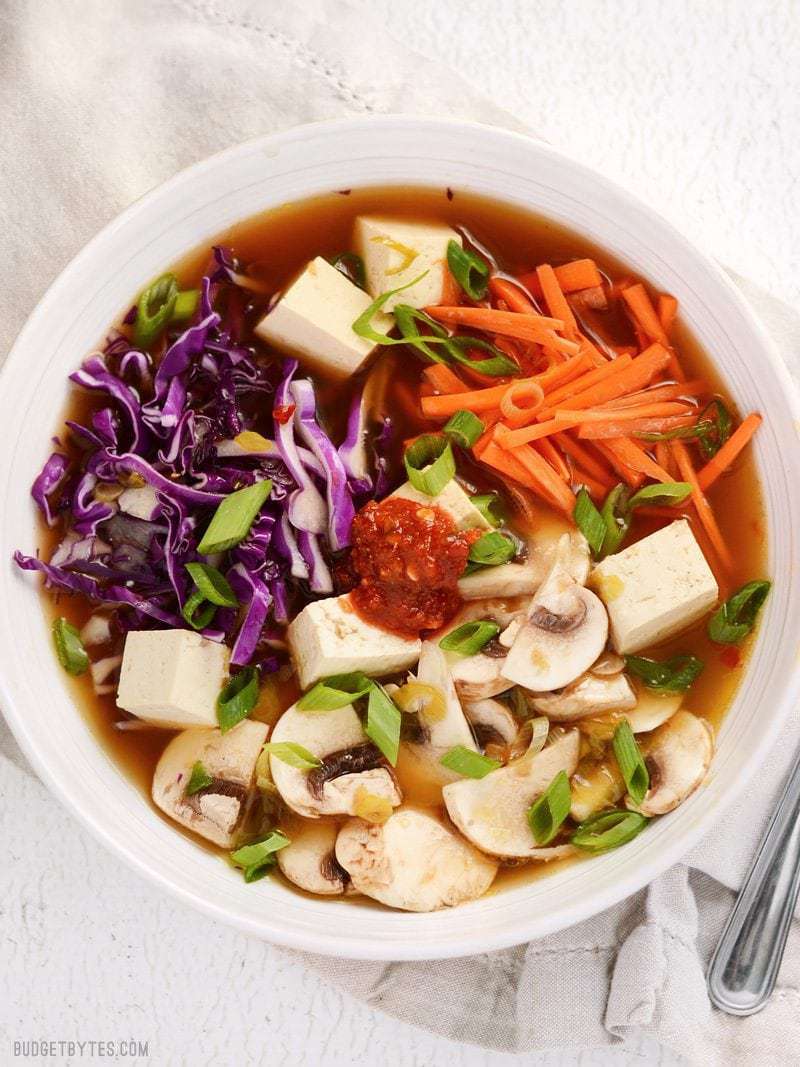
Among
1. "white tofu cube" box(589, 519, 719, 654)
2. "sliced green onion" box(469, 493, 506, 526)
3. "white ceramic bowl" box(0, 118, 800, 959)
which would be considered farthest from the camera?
"sliced green onion" box(469, 493, 506, 526)

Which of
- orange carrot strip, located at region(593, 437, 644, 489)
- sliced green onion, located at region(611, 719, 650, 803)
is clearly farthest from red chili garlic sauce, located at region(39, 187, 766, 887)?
sliced green onion, located at region(611, 719, 650, 803)

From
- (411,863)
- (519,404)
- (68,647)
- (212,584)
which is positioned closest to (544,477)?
(519,404)

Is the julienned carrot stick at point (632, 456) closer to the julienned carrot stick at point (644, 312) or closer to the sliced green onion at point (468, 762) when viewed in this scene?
the julienned carrot stick at point (644, 312)

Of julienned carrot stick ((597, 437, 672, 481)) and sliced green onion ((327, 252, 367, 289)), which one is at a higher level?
julienned carrot stick ((597, 437, 672, 481))

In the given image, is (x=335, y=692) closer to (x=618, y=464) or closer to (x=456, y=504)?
(x=456, y=504)

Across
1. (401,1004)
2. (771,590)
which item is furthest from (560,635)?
(401,1004)

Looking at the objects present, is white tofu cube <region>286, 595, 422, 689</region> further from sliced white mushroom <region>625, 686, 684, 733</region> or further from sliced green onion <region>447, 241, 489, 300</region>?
sliced green onion <region>447, 241, 489, 300</region>

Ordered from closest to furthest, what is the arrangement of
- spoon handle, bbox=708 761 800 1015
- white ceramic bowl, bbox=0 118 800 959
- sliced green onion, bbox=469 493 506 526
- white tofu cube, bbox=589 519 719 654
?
1. white ceramic bowl, bbox=0 118 800 959
2. white tofu cube, bbox=589 519 719 654
3. sliced green onion, bbox=469 493 506 526
4. spoon handle, bbox=708 761 800 1015

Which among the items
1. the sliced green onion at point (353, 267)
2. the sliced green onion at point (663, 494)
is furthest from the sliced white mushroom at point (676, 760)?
the sliced green onion at point (353, 267)
